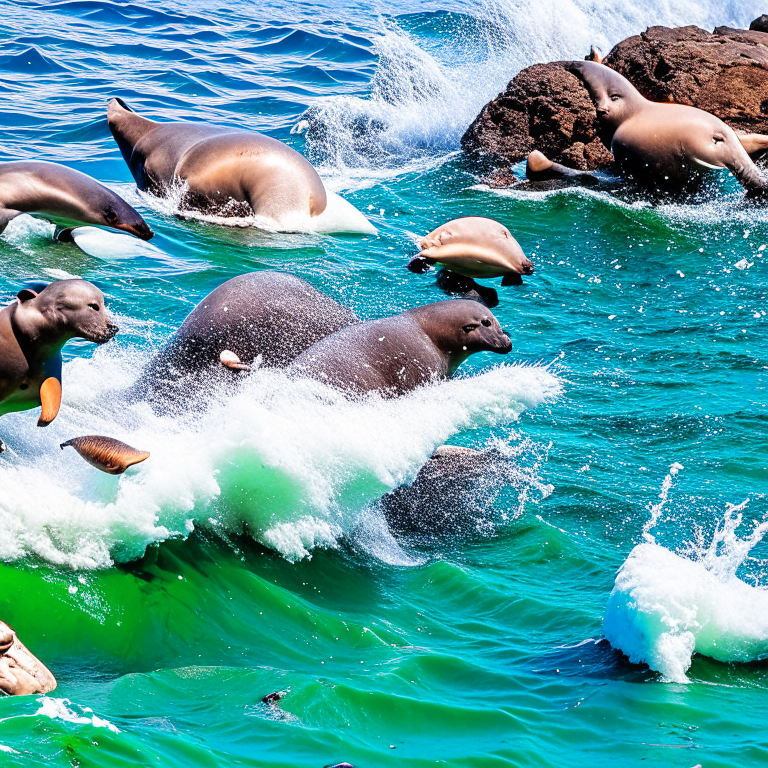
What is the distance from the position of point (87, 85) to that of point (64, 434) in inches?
472

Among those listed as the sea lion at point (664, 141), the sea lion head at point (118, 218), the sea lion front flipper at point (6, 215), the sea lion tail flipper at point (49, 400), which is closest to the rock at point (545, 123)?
the sea lion at point (664, 141)

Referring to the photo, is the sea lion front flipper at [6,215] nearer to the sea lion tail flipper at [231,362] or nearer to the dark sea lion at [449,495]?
the sea lion tail flipper at [231,362]

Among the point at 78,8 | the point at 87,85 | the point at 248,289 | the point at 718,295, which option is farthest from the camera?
the point at 78,8

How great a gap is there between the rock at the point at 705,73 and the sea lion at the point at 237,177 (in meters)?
3.89

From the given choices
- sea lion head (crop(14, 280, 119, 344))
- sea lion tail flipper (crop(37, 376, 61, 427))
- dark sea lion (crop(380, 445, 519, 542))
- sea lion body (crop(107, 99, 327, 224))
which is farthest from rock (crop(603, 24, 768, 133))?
sea lion tail flipper (crop(37, 376, 61, 427))

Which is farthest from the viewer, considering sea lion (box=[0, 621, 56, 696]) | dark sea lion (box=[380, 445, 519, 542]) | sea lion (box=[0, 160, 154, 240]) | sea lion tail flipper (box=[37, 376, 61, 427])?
sea lion (box=[0, 160, 154, 240])

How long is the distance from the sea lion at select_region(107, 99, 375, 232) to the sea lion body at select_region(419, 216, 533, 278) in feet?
6.05

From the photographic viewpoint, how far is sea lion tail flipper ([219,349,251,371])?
5664 mm

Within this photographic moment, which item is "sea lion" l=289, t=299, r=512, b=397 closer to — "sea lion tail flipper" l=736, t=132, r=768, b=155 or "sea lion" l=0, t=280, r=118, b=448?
"sea lion" l=0, t=280, r=118, b=448

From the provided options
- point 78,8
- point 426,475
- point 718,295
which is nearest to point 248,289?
point 426,475

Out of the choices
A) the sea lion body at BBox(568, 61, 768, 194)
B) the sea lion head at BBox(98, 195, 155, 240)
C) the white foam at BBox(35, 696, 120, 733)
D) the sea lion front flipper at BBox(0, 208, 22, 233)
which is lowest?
the white foam at BBox(35, 696, 120, 733)

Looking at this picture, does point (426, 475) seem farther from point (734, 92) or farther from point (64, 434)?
point (734, 92)

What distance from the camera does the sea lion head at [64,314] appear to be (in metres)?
4.75

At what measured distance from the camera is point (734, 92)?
1146cm
